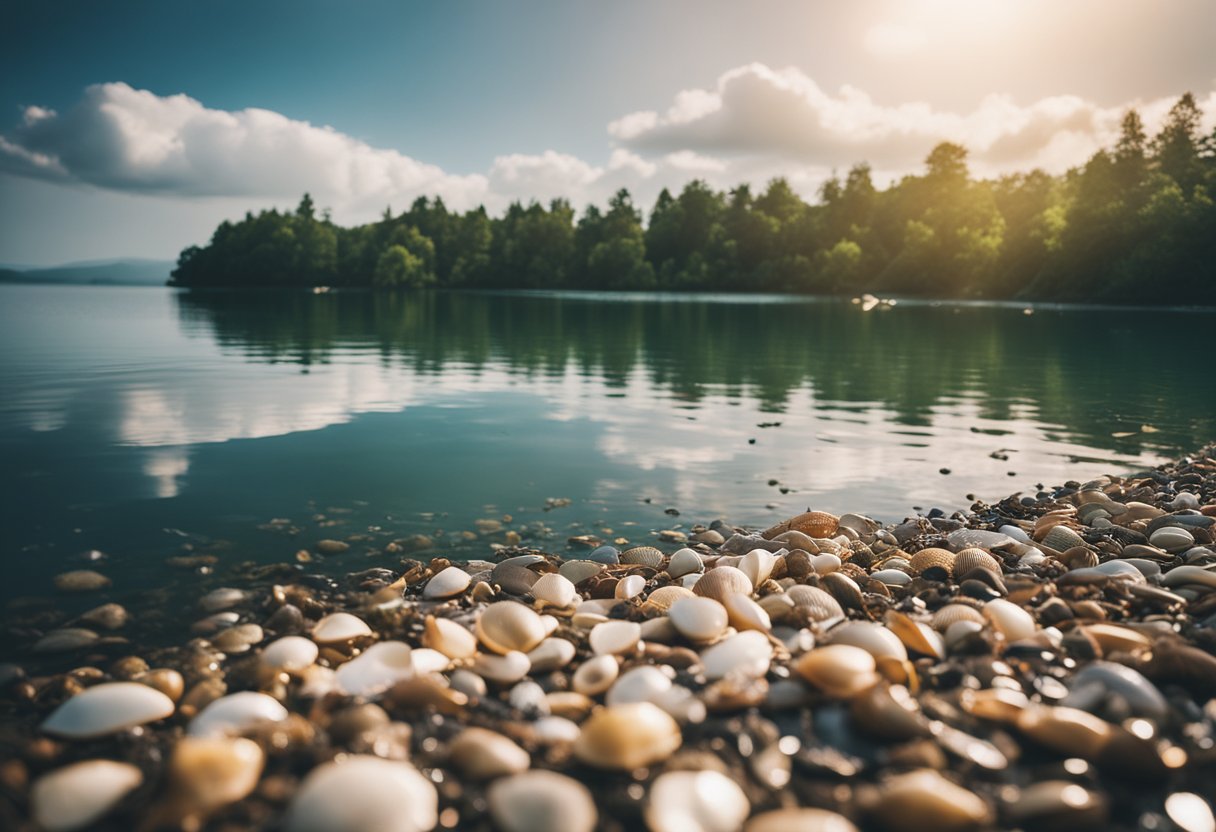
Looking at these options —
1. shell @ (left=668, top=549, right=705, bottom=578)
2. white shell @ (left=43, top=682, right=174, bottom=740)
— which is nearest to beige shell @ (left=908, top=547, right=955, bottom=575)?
shell @ (left=668, top=549, right=705, bottom=578)

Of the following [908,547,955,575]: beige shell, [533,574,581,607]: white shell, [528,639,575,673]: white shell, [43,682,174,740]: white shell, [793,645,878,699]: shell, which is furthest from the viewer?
[908,547,955,575]: beige shell

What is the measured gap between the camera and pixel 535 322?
41.3 meters

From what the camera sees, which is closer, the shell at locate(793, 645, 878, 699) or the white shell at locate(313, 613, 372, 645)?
the shell at locate(793, 645, 878, 699)

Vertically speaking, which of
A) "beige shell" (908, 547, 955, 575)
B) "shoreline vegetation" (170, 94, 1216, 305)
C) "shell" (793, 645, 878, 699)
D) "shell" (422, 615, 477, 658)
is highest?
"shoreline vegetation" (170, 94, 1216, 305)

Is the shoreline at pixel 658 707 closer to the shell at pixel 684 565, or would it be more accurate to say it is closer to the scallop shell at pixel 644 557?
the shell at pixel 684 565

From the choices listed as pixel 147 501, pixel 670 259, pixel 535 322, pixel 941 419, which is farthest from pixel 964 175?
pixel 147 501

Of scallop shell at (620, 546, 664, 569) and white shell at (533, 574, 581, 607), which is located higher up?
white shell at (533, 574, 581, 607)

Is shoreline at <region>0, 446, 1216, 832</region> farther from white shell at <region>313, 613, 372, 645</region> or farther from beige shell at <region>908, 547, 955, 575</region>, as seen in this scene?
beige shell at <region>908, 547, 955, 575</region>

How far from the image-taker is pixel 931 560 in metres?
5.34

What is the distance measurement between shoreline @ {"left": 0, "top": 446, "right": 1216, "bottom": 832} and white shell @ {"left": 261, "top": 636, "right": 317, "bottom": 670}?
1cm

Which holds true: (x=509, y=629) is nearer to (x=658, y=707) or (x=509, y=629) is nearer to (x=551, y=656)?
(x=551, y=656)

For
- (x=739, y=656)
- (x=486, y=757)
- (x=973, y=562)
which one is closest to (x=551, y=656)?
(x=739, y=656)

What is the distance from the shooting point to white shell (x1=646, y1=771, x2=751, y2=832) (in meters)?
2.35

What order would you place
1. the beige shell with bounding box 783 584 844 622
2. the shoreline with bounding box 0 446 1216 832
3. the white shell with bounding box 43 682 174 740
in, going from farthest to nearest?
the beige shell with bounding box 783 584 844 622
the white shell with bounding box 43 682 174 740
the shoreline with bounding box 0 446 1216 832
